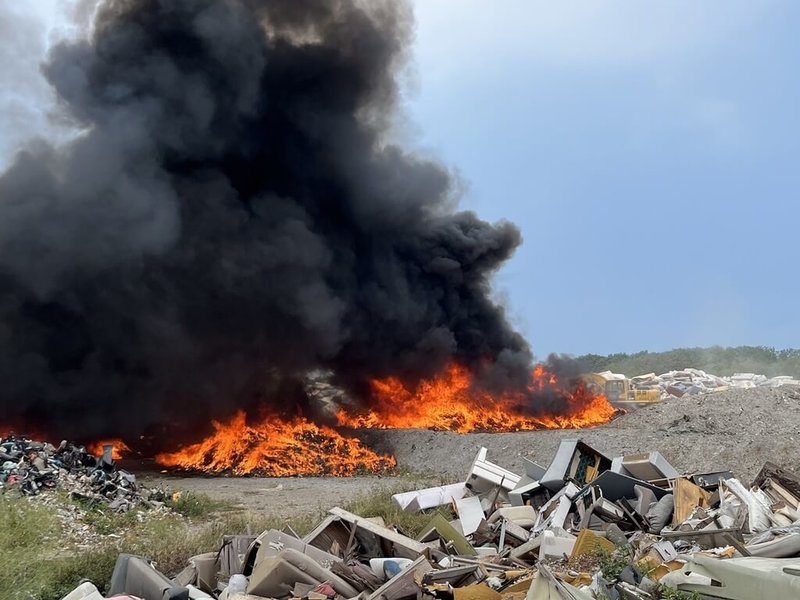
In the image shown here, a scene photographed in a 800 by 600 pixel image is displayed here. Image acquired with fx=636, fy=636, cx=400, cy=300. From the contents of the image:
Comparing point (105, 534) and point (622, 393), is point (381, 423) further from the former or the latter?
point (622, 393)

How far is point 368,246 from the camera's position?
3225cm

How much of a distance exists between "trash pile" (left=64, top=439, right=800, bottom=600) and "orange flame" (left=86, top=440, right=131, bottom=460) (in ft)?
57.6

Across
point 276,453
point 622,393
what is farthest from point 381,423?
point 622,393

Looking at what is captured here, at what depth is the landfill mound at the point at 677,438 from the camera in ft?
54.9

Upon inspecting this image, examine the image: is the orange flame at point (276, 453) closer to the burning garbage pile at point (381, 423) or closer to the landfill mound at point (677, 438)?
the burning garbage pile at point (381, 423)

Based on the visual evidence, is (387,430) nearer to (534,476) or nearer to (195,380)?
(195,380)

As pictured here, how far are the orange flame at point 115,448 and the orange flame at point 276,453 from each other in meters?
1.42

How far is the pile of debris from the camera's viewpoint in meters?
13.1

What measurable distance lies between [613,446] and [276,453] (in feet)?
39.6

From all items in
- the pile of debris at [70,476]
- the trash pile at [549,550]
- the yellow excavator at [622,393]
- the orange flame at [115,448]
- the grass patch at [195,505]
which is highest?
the yellow excavator at [622,393]

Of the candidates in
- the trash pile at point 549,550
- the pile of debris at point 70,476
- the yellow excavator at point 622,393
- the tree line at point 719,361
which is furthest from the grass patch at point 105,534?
the tree line at point 719,361

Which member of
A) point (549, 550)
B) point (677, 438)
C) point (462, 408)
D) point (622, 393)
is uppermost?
point (622, 393)

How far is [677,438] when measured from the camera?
19.6 meters

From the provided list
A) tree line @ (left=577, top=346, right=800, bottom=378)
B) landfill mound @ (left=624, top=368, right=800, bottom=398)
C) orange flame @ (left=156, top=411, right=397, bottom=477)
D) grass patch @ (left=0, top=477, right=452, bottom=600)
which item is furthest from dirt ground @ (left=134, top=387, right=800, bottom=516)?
tree line @ (left=577, top=346, right=800, bottom=378)
